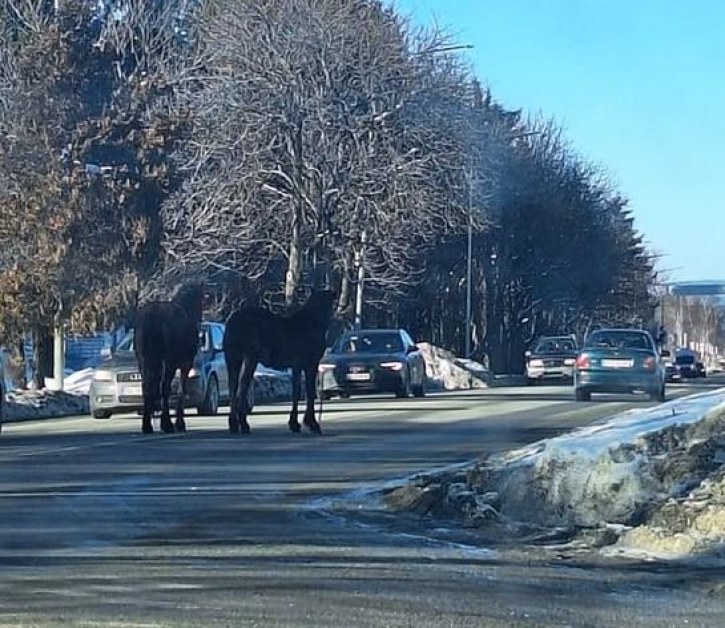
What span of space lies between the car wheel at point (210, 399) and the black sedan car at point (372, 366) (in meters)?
7.93

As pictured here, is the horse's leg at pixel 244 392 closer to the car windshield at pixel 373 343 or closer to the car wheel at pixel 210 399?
the car wheel at pixel 210 399

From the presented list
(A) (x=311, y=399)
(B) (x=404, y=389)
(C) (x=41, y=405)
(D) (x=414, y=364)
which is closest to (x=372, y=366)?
(B) (x=404, y=389)

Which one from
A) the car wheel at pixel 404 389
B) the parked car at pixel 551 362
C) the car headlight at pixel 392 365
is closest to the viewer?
the car headlight at pixel 392 365

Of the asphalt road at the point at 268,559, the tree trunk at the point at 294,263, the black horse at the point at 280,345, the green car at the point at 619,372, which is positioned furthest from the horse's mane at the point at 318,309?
the tree trunk at the point at 294,263

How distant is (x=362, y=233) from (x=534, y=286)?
2396cm

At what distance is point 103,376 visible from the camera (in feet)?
92.9

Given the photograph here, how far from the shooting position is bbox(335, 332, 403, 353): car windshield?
38.0 m

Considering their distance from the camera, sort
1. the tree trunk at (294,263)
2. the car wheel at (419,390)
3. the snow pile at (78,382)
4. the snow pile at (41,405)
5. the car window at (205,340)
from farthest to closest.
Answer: the tree trunk at (294,263) → the snow pile at (78,382) → the car wheel at (419,390) → the snow pile at (41,405) → the car window at (205,340)

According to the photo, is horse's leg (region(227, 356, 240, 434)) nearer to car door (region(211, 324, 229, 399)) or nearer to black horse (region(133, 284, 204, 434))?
black horse (region(133, 284, 204, 434))

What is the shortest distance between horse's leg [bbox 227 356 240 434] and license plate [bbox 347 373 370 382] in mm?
13796

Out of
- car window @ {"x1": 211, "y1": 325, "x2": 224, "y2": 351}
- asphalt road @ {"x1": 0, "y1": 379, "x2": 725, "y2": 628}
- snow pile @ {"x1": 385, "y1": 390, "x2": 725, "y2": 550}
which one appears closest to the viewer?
asphalt road @ {"x1": 0, "y1": 379, "x2": 725, "y2": 628}

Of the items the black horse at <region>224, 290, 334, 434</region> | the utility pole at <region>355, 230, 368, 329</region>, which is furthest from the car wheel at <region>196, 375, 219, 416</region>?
the utility pole at <region>355, 230, 368, 329</region>

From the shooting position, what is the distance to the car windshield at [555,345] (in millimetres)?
57916

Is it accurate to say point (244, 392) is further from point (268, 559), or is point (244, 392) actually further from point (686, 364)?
point (686, 364)
